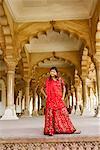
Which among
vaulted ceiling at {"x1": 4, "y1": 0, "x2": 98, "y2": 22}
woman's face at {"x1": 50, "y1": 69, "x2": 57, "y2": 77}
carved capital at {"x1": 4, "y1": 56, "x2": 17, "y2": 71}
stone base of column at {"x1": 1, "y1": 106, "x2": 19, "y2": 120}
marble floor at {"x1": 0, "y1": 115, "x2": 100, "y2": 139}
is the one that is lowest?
marble floor at {"x1": 0, "y1": 115, "x2": 100, "y2": 139}

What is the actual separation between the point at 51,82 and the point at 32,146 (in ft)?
Answer: 5.97

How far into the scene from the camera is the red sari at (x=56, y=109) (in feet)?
16.8

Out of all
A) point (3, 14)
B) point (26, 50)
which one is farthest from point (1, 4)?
point (26, 50)

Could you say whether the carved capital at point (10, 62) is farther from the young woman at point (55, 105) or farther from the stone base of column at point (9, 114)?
the young woman at point (55, 105)

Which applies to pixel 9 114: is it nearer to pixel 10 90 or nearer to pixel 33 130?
pixel 10 90

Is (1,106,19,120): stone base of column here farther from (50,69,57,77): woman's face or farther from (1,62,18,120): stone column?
(50,69,57,77): woman's face

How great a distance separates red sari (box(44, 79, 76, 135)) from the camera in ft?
16.8

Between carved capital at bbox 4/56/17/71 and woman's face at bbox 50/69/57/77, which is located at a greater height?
carved capital at bbox 4/56/17/71

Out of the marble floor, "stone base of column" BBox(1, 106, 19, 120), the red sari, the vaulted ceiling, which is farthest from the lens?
"stone base of column" BBox(1, 106, 19, 120)

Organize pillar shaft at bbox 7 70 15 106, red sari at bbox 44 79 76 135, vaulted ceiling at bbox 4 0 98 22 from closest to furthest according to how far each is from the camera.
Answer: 1. red sari at bbox 44 79 76 135
2. vaulted ceiling at bbox 4 0 98 22
3. pillar shaft at bbox 7 70 15 106

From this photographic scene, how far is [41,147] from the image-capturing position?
3604mm

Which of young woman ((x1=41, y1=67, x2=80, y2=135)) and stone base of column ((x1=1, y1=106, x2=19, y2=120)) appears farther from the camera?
stone base of column ((x1=1, y1=106, x2=19, y2=120))

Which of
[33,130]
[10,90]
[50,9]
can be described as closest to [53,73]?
[33,130]

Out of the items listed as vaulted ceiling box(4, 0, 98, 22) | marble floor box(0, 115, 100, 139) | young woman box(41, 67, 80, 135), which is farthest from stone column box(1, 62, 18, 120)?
young woman box(41, 67, 80, 135)
